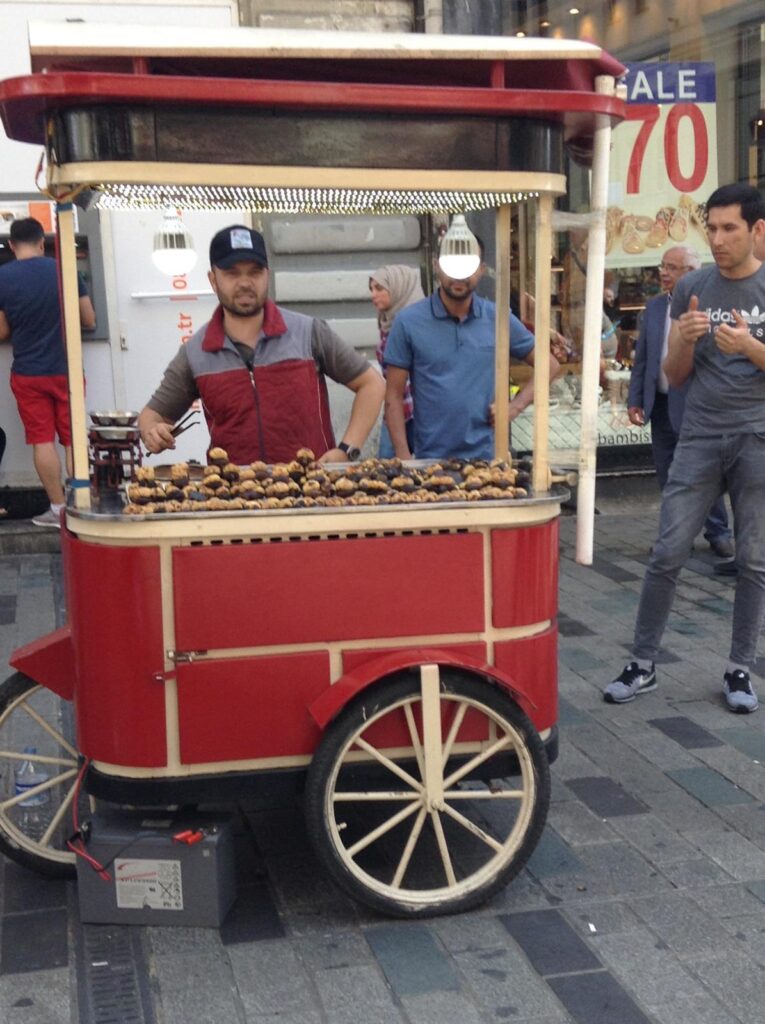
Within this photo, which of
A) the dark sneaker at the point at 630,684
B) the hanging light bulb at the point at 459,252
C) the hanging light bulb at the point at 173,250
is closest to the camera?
the hanging light bulb at the point at 459,252

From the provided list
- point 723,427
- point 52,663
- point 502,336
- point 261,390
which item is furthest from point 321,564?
point 723,427

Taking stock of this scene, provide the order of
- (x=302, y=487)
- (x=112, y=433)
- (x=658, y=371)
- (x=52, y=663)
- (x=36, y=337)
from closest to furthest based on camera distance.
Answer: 1. (x=302, y=487)
2. (x=52, y=663)
3. (x=112, y=433)
4. (x=658, y=371)
5. (x=36, y=337)

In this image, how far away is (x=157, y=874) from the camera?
131 inches

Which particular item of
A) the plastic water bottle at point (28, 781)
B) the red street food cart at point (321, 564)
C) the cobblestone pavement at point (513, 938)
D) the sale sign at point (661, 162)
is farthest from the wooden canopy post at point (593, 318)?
the sale sign at point (661, 162)

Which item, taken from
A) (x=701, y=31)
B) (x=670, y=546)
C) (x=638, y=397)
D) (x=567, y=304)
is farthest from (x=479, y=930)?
(x=701, y=31)

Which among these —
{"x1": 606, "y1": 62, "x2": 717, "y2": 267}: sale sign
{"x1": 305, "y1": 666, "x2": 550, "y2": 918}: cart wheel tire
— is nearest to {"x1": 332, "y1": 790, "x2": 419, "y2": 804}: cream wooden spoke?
{"x1": 305, "y1": 666, "x2": 550, "y2": 918}: cart wheel tire

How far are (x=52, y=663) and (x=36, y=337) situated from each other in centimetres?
434

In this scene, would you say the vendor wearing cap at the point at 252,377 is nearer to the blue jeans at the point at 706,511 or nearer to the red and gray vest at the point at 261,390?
the red and gray vest at the point at 261,390

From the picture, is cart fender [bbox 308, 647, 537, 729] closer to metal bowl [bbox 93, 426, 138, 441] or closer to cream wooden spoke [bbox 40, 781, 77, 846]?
cream wooden spoke [bbox 40, 781, 77, 846]

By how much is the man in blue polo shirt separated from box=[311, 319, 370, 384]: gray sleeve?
0.67 meters

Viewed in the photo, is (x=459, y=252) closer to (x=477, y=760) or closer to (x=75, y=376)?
(x=75, y=376)

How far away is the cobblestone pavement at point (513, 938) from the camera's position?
118 inches

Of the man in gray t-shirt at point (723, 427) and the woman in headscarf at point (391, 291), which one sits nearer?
the man in gray t-shirt at point (723, 427)

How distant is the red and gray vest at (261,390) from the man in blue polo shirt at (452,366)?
0.84 meters
